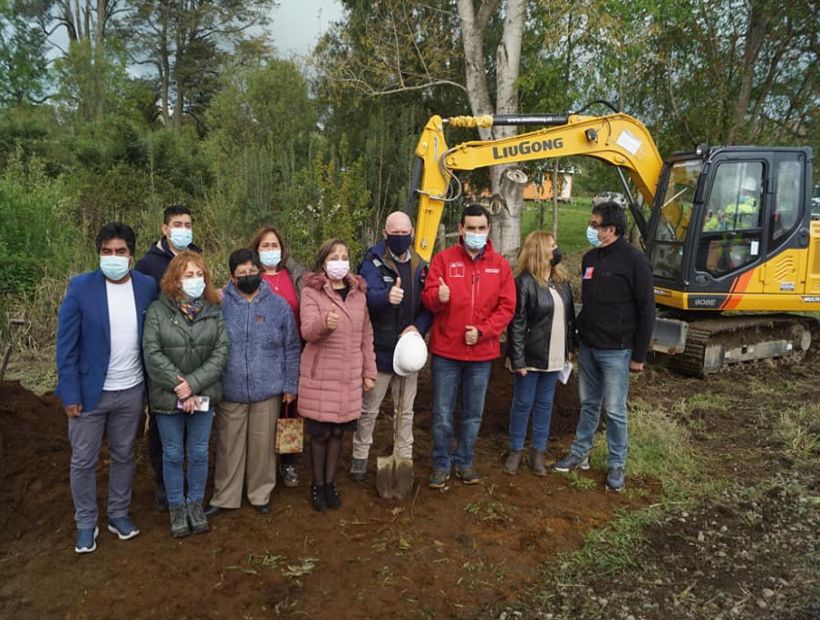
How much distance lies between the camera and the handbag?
389 centimetres

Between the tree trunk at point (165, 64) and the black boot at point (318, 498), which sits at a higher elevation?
the tree trunk at point (165, 64)

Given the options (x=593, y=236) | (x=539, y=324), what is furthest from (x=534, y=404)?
(x=593, y=236)

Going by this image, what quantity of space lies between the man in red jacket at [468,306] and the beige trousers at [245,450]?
117 centimetres

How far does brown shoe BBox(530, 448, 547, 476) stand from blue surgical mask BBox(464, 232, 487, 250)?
168 cm

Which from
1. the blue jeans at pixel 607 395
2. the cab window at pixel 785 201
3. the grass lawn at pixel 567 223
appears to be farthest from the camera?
the grass lawn at pixel 567 223

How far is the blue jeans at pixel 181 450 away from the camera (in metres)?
3.53

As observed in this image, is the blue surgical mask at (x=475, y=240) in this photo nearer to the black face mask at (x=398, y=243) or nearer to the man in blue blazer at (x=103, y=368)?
the black face mask at (x=398, y=243)

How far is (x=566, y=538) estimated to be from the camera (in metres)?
3.75

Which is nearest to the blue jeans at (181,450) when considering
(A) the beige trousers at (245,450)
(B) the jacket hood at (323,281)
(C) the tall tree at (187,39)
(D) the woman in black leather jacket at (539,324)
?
(A) the beige trousers at (245,450)

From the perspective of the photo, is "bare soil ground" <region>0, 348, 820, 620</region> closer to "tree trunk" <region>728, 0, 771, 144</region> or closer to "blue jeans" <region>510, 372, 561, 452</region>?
"blue jeans" <region>510, 372, 561, 452</region>

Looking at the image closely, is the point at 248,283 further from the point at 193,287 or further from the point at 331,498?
the point at 331,498

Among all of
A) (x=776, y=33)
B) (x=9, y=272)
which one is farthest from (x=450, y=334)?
(x=776, y=33)

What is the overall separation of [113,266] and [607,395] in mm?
3356

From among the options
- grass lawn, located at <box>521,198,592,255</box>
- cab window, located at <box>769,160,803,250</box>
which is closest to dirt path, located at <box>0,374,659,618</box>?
cab window, located at <box>769,160,803,250</box>
